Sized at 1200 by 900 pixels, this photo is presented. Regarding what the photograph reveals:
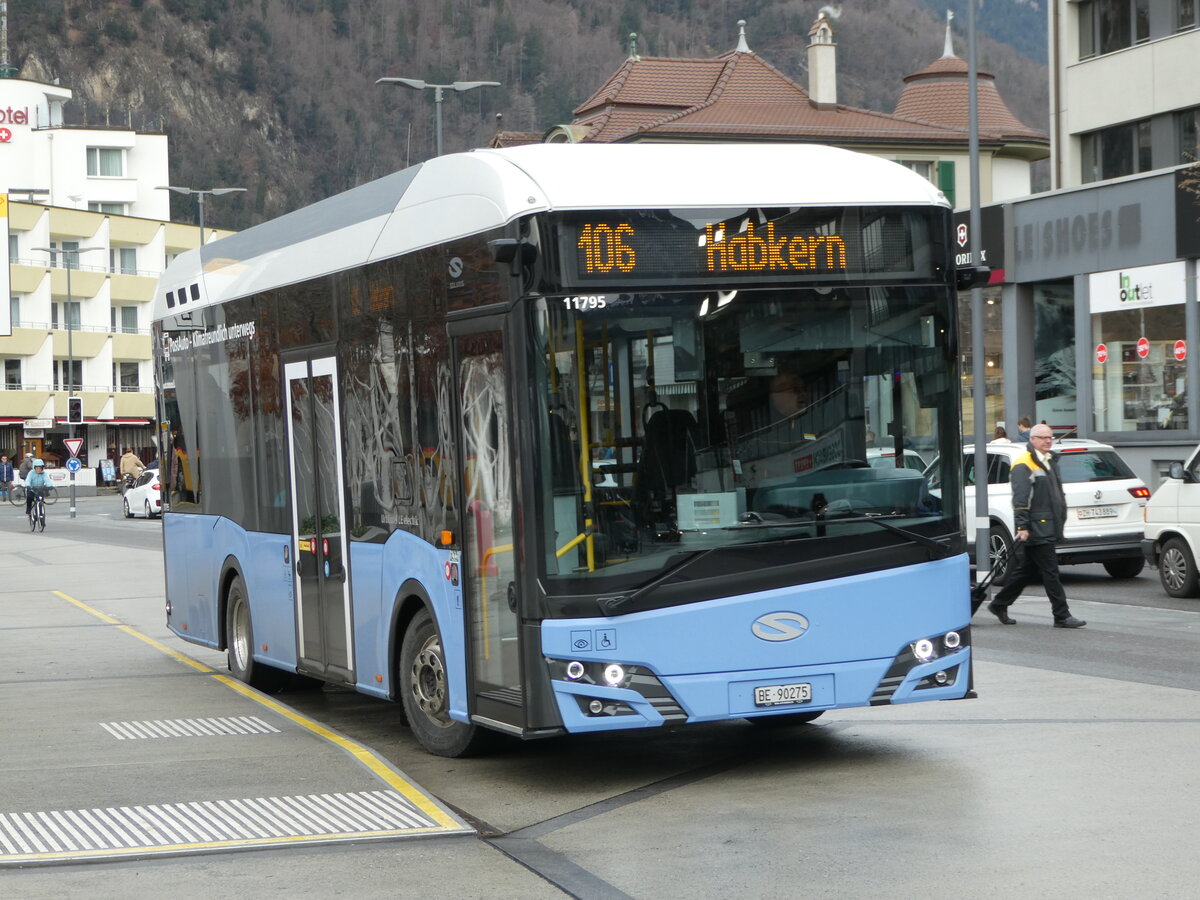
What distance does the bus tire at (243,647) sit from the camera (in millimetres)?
12586

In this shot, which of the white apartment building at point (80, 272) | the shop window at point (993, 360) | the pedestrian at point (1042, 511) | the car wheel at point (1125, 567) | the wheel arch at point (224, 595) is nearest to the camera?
the wheel arch at point (224, 595)

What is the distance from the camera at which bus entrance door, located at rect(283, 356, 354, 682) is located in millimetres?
10539

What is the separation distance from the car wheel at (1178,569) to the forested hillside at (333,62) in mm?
116650

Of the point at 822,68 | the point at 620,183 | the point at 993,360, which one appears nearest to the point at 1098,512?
the point at 620,183

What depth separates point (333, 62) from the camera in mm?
162875

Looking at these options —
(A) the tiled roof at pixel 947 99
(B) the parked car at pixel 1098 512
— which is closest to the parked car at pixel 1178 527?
(B) the parked car at pixel 1098 512

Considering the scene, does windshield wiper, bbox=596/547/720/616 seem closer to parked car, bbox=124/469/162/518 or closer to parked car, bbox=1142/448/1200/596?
parked car, bbox=1142/448/1200/596

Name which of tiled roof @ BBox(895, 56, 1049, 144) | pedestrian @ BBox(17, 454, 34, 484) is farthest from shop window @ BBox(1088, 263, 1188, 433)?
tiled roof @ BBox(895, 56, 1049, 144)

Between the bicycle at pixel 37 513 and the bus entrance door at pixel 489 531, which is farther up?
the bus entrance door at pixel 489 531

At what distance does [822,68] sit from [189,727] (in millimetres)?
58447

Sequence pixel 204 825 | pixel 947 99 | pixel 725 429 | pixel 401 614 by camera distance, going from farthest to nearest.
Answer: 1. pixel 947 99
2. pixel 401 614
3. pixel 725 429
4. pixel 204 825

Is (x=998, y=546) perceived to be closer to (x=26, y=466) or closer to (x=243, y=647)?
(x=243, y=647)

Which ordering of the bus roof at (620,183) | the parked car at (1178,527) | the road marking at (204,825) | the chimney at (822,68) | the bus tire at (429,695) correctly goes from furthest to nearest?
the chimney at (822,68), the parked car at (1178,527), the bus tire at (429,695), the bus roof at (620,183), the road marking at (204,825)

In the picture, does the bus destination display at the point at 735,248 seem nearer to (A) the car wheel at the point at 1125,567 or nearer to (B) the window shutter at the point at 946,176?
(A) the car wheel at the point at 1125,567
